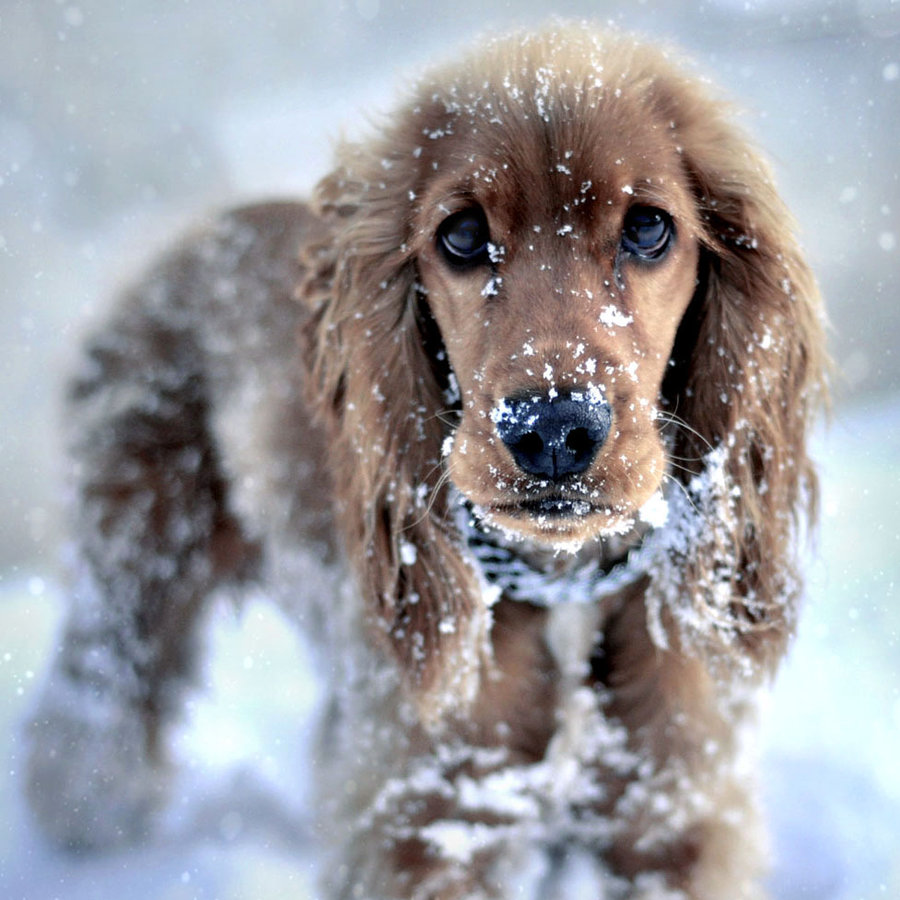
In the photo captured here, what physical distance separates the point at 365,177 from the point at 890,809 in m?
2.01

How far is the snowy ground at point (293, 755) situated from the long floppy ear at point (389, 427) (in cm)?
77

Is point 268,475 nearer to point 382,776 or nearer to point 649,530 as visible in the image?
point 382,776

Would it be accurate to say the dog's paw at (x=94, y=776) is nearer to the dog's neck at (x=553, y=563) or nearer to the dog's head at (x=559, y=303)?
the dog's head at (x=559, y=303)

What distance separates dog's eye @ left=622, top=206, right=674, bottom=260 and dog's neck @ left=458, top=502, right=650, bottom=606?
55cm

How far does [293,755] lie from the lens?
256cm

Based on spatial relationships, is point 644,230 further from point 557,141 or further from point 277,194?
point 277,194

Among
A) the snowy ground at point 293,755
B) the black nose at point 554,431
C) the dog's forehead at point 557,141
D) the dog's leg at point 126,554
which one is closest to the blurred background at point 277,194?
the snowy ground at point 293,755

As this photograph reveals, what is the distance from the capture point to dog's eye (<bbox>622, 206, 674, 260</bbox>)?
4.63ft

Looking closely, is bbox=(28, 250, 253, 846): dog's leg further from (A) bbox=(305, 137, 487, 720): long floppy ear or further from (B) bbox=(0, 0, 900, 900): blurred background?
(A) bbox=(305, 137, 487, 720): long floppy ear

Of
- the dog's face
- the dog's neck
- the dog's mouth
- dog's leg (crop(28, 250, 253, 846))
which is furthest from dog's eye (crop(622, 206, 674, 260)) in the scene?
dog's leg (crop(28, 250, 253, 846))

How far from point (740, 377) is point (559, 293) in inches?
17.8

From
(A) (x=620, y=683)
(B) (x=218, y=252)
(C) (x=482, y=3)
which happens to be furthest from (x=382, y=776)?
(C) (x=482, y=3)

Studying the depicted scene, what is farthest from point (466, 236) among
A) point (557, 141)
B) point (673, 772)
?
point (673, 772)

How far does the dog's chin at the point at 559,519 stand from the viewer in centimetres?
128
